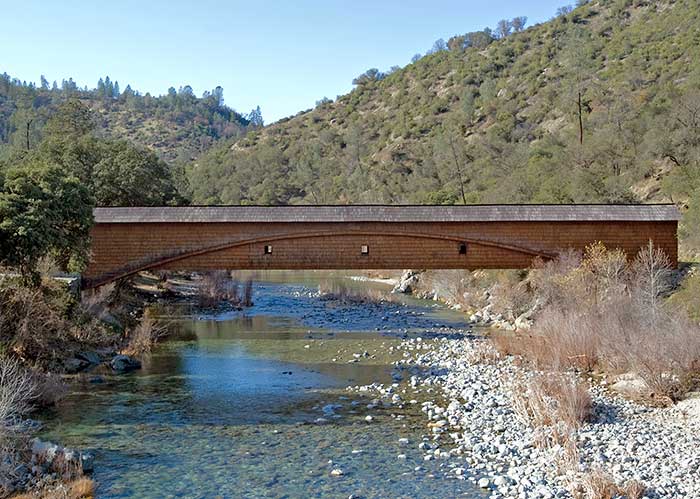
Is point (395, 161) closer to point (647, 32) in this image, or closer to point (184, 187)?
point (184, 187)

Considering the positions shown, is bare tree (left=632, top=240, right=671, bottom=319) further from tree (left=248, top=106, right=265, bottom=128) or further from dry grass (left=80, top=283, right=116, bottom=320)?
tree (left=248, top=106, right=265, bottom=128)

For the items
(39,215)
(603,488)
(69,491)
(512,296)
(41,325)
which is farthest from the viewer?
(512,296)

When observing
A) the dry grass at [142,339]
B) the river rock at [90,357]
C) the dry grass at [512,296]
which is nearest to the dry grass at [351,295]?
the dry grass at [512,296]

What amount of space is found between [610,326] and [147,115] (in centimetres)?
11434

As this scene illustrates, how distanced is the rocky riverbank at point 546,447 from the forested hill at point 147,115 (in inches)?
3054

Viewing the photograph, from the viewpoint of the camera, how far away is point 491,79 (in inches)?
2522

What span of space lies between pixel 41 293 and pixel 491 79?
56.5 meters

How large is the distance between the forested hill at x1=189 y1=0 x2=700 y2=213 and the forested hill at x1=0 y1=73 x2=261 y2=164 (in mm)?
24323

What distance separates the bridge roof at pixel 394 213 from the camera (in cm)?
1955

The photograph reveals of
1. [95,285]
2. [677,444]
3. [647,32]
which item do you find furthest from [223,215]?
[647,32]

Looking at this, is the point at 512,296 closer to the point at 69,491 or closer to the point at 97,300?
the point at 97,300

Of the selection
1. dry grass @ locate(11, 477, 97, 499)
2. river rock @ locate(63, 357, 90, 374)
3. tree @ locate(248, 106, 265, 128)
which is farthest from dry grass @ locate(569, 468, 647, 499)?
tree @ locate(248, 106, 265, 128)

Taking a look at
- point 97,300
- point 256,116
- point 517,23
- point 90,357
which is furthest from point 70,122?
point 256,116

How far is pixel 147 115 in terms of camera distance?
11675 centimetres
